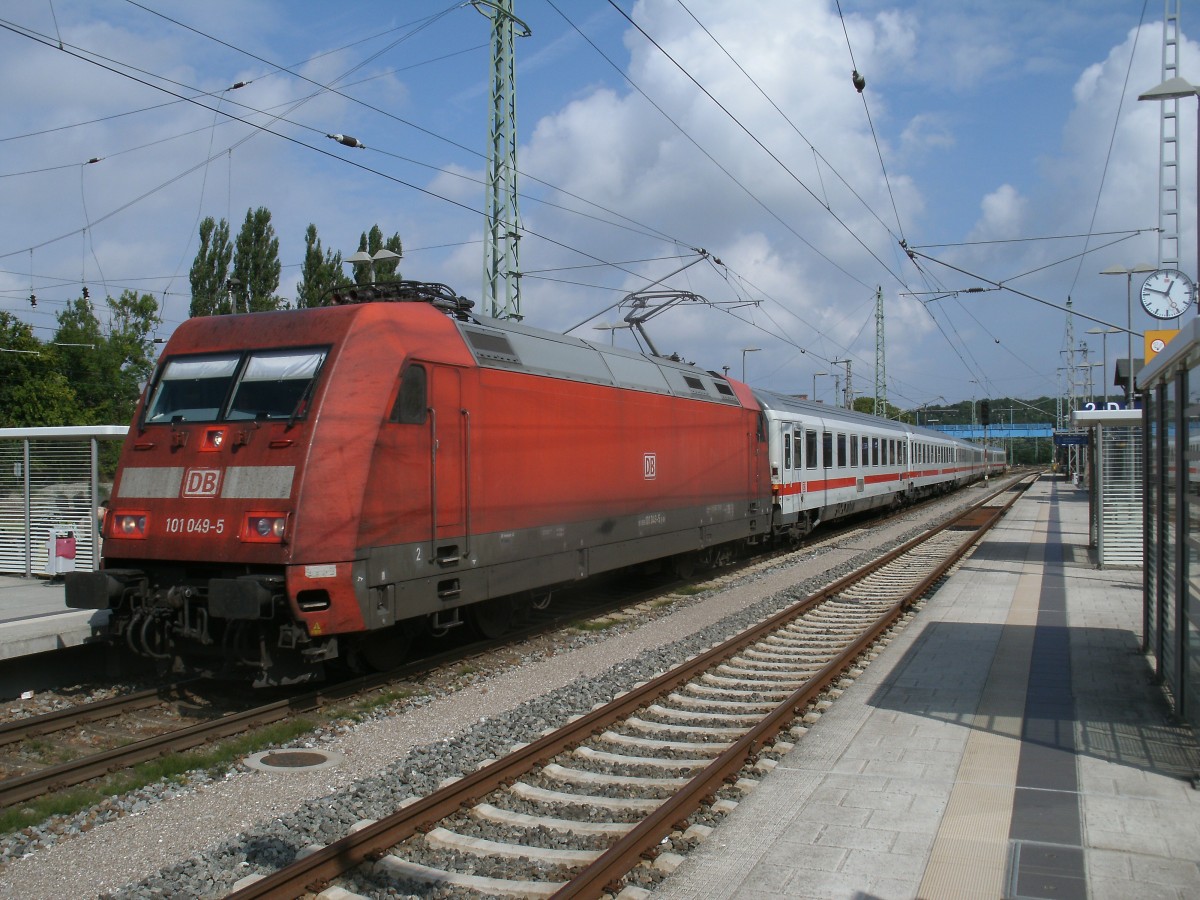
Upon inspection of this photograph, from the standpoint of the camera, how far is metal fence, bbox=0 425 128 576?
41.9ft

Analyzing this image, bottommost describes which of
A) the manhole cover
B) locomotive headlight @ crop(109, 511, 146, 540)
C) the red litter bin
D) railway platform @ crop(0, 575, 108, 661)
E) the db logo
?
the manhole cover

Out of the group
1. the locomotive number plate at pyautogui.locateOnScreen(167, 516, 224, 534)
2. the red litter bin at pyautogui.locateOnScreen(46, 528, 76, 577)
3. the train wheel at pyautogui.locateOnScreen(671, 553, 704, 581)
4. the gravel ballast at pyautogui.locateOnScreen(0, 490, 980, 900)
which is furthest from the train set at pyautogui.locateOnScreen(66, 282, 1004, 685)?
the red litter bin at pyautogui.locateOnScreen(46, 528, 76, 577)

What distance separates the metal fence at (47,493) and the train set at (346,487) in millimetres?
4614

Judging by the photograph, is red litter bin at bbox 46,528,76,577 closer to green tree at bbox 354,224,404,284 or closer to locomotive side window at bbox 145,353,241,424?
locomotive side window at bbox 145,353,241,424

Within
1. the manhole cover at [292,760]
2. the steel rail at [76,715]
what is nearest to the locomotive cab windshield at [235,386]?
the steel rail at [76,715]

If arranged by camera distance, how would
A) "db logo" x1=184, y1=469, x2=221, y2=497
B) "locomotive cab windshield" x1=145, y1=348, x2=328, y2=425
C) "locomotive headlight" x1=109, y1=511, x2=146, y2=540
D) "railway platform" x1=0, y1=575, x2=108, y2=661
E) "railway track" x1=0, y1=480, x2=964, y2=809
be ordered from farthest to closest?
"railway platform" x1=0, y1=575, x2=108, y2=661 < "locomotive headlight" x1=109, y1=511, x2=146, y2=540 < "locomotive cab windshield" x1=145, y1=348, x2=328, y2=425 < "db logo" x1=184, y1=469, x2=221, y2=497 < "railway track" x1=0, y1=480, x2=964, y2=809

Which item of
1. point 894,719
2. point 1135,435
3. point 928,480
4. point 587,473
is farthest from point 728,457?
point 928,480

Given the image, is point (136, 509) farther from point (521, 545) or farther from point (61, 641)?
point (521, 545)

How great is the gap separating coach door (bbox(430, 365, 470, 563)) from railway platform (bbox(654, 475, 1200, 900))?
3659 mm

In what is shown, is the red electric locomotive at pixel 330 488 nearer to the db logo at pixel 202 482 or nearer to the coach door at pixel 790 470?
the db logo at pixel 202 482

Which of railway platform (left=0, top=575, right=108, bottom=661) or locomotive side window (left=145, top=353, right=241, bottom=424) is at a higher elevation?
locomotive side window (left=145, top=353, right=241, bottom=424)

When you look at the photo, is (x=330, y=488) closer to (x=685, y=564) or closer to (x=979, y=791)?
(x=979, y=791)

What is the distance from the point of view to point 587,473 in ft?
38.3

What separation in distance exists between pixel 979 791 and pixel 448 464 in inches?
206
